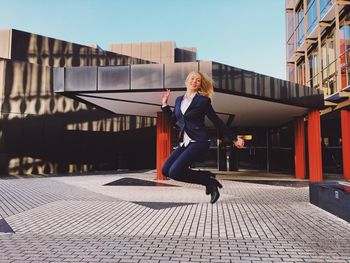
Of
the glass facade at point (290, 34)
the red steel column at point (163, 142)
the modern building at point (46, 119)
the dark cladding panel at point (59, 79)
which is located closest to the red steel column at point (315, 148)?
Result: the red steel column at point (163, 142)

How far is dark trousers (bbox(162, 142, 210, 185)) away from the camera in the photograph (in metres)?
3.10

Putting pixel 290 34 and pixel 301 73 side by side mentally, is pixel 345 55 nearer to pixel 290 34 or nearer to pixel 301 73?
pixel 301 73

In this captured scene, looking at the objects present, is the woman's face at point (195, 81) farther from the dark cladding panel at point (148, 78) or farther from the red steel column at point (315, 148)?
the red steel column at point (315, 148)

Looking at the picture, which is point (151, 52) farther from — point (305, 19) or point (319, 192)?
point (319, 192)

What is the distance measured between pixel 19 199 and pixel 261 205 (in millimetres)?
7444

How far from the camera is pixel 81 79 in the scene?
12398mm

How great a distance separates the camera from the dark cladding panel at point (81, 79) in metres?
12.3

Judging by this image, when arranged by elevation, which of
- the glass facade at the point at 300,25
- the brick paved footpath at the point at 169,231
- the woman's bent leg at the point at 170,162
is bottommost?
the brick paved footpath at the point at 169,231

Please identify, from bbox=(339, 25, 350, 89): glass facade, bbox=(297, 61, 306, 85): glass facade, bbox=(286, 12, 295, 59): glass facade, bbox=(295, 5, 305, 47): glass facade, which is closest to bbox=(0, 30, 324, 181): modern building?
bbox=(339, 25, 350, 89): glass facade

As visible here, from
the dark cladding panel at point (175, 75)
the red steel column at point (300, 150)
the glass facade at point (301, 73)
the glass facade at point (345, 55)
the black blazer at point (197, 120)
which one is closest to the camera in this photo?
the black blazer at point (197, 120)

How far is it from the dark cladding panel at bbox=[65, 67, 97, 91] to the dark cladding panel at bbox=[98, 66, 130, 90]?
0.26 meters

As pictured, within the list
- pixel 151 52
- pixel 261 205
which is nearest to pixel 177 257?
pixel 261 205

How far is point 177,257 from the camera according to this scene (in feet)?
15.3

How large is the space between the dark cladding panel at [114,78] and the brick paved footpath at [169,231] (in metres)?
4.14
